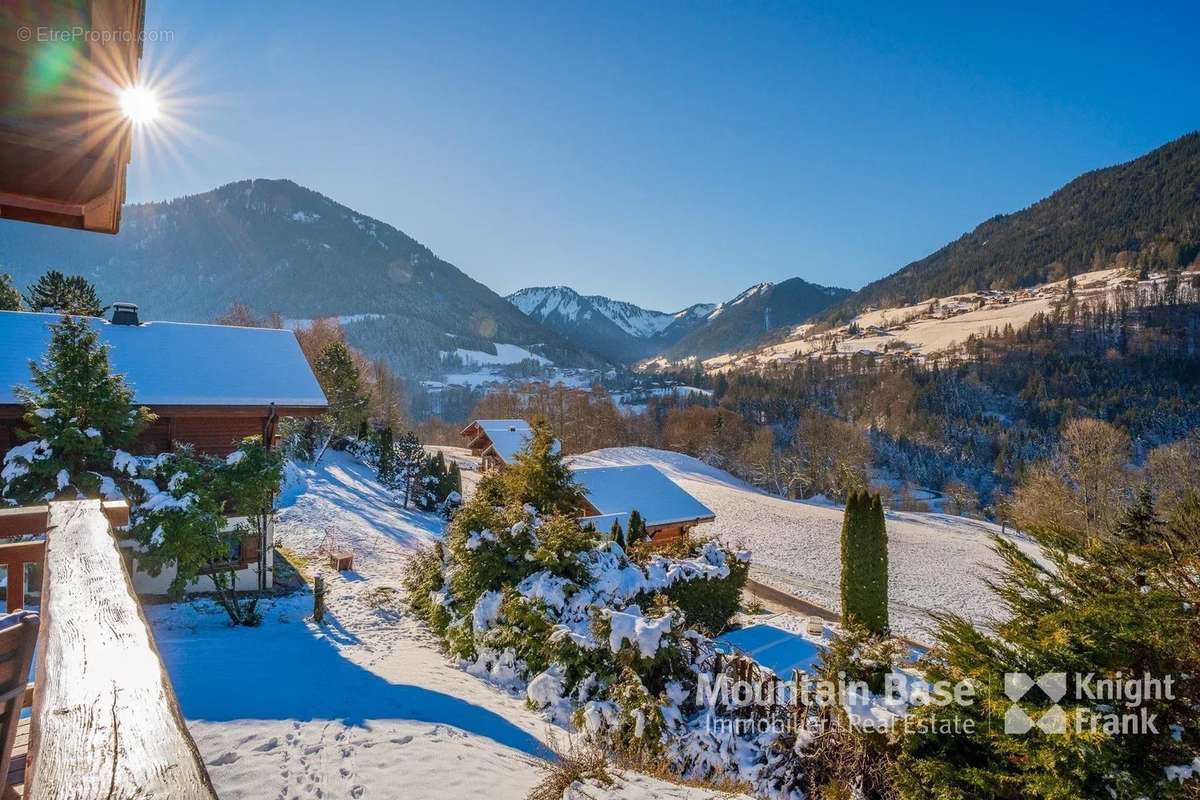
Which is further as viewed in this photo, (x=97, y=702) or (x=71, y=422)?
(x=71, y=422)

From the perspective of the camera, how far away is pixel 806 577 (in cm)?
2261

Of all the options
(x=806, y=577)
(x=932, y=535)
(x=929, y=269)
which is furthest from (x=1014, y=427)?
(x=929, y=269)

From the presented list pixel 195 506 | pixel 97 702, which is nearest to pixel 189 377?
pixel 195 506

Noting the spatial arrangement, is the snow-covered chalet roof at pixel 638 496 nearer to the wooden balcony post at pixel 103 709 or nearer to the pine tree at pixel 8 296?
Result: the wooden balcony post at pixel 103 709

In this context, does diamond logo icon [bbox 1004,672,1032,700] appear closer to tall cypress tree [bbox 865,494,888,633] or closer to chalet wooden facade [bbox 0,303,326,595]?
tall cypress tree [bbox 865,494,888,633]

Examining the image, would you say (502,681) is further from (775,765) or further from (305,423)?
(305,423)

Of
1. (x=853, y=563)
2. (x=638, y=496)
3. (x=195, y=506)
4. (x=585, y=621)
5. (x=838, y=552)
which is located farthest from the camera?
(x=838, y=552)

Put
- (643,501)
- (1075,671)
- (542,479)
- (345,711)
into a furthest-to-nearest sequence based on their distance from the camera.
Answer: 1. (643,501)
2. (542,479)
3. (345,711)
4. (1075,671)

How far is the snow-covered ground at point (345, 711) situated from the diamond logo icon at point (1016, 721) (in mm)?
2550

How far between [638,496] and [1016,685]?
59.7ft

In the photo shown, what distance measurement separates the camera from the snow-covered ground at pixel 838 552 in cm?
2017

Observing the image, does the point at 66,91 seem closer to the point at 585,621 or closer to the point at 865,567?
the point at 585,621

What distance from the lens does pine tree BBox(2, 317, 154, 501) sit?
31.2 feet

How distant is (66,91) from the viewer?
2250mm
